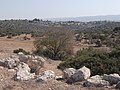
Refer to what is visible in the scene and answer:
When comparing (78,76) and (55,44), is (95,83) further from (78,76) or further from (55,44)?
(55,44)

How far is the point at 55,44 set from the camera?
3005 cm

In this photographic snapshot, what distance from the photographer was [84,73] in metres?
11.1

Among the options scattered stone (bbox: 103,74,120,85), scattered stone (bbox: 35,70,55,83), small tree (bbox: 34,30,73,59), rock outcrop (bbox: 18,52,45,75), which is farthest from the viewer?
small tree (bbox: 34,30,73,59)

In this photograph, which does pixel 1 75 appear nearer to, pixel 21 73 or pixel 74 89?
pixel 21 73

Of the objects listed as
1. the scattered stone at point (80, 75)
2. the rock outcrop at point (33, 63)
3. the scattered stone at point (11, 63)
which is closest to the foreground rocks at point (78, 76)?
the scattered stone at point (80, 75)

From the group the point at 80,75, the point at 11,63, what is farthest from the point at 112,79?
the point at 11,63

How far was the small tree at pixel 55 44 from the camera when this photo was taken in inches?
1137

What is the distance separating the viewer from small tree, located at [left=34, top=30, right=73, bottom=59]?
28.9 metres

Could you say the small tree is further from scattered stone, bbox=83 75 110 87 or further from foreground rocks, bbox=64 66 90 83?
scattered stone, bbox=83 75 110 87

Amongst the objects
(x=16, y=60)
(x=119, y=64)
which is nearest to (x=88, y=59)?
(x=119, y=64)

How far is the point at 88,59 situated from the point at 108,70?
2.21 meters

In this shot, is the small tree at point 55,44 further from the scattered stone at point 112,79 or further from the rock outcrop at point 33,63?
the scattered stone at point 112,79

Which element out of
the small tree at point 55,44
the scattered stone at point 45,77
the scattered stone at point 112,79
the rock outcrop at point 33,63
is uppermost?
the scattered stone at point 112,79

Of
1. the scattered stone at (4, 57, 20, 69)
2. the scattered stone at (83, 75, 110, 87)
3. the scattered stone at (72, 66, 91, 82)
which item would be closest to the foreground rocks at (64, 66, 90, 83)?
the scattered stone at (72, 66, 91, 82)
